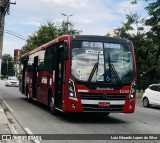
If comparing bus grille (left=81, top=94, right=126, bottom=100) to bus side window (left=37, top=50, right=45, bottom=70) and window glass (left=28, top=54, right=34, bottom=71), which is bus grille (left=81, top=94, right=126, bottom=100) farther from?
window glass (left=28, top=54, right=34, bottom=71)

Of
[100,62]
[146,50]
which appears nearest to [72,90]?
[100,62]

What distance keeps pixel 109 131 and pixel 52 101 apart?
4389 millimetres

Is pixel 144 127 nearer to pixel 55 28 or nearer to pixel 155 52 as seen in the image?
pixel 155 52

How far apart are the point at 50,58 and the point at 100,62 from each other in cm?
360

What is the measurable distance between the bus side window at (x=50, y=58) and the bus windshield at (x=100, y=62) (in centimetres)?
237

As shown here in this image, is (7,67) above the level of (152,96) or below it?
Result: above

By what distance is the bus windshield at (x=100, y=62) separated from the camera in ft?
43.5

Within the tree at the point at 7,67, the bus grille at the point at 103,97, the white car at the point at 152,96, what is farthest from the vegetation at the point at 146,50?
the tree at the point at 7,67

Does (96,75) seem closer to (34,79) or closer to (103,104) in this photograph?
(103,104)

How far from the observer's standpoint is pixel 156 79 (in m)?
35.3

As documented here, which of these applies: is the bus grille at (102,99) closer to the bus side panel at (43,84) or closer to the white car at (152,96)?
the bus side panel at (43,84)

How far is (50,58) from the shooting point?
647 inches

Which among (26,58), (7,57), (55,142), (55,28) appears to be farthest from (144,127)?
(7,57)

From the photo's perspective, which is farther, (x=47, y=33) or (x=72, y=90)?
(x=47, y=33)
